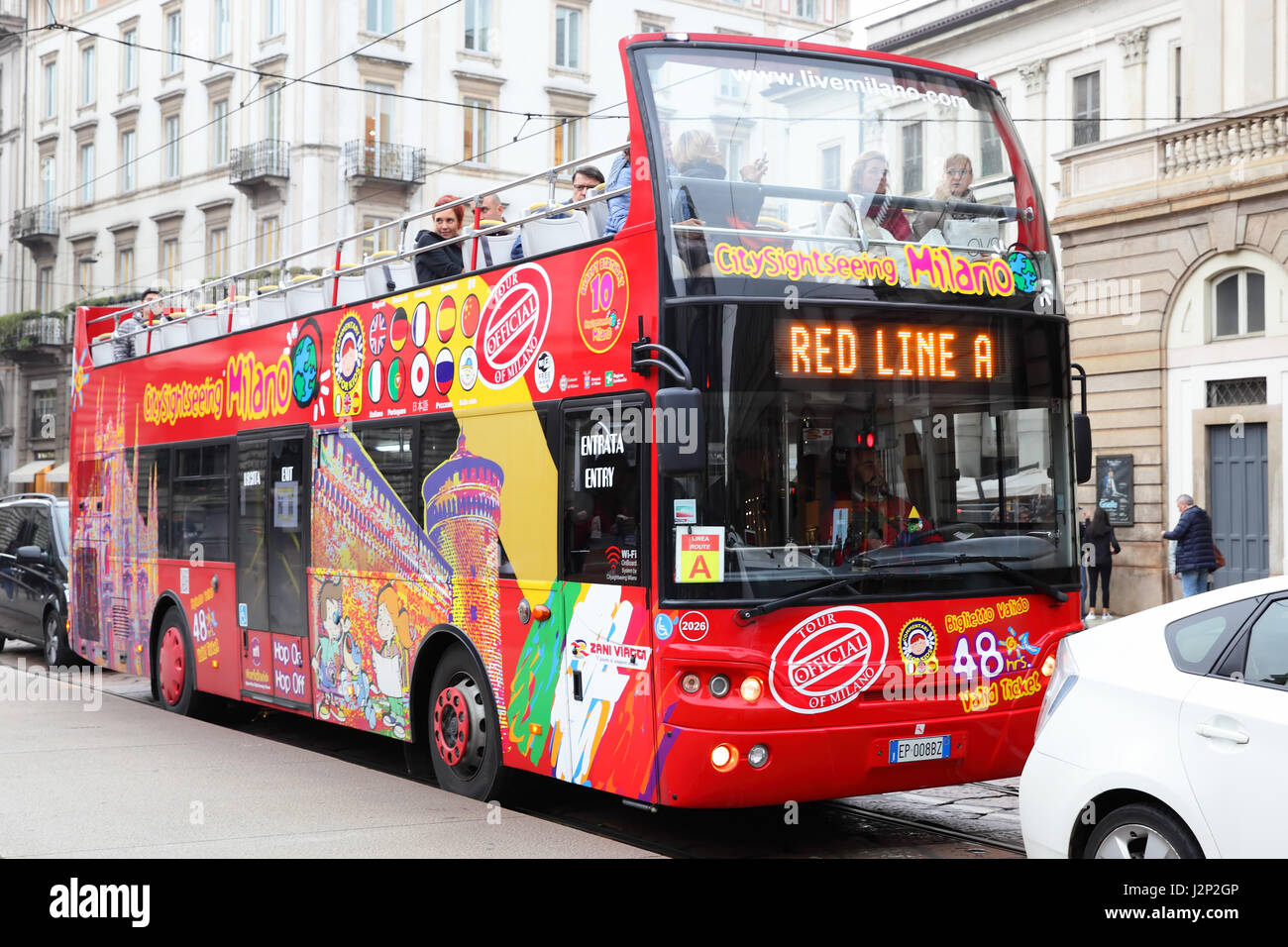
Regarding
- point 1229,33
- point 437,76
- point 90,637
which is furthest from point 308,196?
point 90,637

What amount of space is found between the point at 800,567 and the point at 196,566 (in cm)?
717

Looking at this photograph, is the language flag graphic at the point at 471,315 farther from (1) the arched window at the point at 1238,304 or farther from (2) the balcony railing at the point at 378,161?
(2) the balcony railing at the point at 378,161

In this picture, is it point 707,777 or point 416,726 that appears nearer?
point 707,777

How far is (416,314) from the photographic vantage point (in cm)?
954

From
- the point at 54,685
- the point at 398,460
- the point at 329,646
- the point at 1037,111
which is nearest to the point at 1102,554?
the point at 1037,111

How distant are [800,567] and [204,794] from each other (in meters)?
4.08

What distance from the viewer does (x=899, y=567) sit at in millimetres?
7246

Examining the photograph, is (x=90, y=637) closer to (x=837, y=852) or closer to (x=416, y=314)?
(x=416, y=314)

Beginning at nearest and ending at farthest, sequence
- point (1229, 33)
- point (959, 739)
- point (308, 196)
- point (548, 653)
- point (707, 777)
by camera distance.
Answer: point (707, 777)
point (959, 739)
point (548, 653)
point (1229, 33)
point (308, 196)

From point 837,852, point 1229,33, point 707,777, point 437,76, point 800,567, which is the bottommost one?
point 837,852

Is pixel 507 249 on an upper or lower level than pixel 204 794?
upper

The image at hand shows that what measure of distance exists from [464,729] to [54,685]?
8.62m

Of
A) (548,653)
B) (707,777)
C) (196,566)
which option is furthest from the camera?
(196,566)
